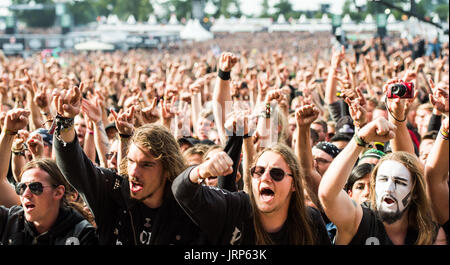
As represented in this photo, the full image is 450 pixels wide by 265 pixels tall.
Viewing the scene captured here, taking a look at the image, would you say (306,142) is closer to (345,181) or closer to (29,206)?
(345,181)

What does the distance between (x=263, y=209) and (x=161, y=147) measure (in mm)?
666

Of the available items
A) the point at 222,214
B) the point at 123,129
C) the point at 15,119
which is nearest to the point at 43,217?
the point at 15,119

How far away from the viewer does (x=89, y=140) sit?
5816 millimetres

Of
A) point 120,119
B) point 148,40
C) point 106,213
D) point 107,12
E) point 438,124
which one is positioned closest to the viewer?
point 106,213

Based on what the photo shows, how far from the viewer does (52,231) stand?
3.81 meters

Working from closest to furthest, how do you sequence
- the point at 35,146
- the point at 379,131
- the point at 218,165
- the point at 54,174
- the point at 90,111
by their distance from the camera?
the point at 218,165 < the point at 379,131 < the point at 54,174 < the point at 35,146 < the point at 90,111

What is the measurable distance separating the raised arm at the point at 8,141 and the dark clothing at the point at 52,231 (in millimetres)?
482

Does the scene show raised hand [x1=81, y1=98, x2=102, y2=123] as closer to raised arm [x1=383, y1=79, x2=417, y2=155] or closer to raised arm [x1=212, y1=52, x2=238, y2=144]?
raised arm [x1=212, y1=52, x2=238, y2=144]

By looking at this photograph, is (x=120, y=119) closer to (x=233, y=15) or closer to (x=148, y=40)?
(x=148, y=40)

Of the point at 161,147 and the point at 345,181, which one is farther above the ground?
the point at 161,147

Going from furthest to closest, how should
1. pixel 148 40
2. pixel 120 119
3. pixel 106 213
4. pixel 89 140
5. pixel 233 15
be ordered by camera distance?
pixel 233 15
pixel 148 40
pixel 89 140
pixel 120 119
pixel 106 213
